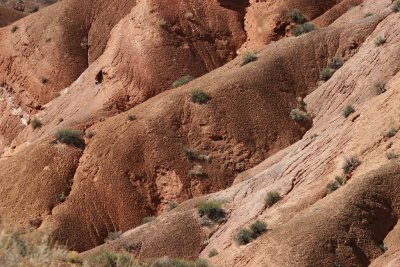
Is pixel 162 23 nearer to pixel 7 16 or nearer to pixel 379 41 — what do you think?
pixel 379 41

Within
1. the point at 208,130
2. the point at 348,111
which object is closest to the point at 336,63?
the point at 208,130

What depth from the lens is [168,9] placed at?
1759 inches

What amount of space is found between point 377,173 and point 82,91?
983 inches

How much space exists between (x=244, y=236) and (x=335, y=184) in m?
3.18

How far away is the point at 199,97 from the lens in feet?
119

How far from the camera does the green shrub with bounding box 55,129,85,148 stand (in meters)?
35.9

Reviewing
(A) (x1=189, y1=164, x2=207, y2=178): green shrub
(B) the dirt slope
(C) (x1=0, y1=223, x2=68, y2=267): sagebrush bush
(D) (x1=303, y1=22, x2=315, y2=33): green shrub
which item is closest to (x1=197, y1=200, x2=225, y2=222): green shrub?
(B) the dirt slope

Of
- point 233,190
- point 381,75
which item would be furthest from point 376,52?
point 233,190

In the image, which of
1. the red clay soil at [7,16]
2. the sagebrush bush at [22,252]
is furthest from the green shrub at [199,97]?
the red clay soil at [7,16]

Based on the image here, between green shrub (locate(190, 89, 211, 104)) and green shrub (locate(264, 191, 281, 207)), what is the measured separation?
10.5 meters

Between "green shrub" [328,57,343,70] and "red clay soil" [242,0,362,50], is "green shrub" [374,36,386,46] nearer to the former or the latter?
"green shrub" [328,57,343,70]

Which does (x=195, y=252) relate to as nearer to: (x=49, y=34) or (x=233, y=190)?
(x=233, y=190)

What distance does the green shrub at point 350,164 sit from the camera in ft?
80.8

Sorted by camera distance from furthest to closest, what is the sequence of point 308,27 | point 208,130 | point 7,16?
point 7,16
point 308,27
point 208,130
